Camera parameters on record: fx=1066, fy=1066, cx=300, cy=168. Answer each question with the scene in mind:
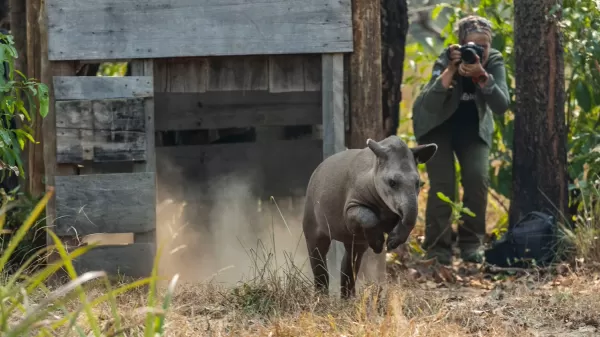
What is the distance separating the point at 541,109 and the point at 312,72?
92.8 inches

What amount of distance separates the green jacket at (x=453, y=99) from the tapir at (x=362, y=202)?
2.36 meters

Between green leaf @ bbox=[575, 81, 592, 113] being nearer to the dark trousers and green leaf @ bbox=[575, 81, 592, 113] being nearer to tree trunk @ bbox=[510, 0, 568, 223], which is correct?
tree trunk @ bbox=[510, 0, 568, 223]

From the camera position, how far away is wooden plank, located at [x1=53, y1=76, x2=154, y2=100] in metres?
8.36

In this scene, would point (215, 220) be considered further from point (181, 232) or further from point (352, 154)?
point (352, 154)

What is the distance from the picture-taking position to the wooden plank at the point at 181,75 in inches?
343

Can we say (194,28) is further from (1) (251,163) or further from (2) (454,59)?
(2) (454,59)

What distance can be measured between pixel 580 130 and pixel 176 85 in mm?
4481

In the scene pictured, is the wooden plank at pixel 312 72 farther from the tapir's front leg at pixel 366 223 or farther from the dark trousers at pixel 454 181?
the tapir's front leg at pixel 366 223

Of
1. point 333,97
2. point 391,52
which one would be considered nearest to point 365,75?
point 333,97

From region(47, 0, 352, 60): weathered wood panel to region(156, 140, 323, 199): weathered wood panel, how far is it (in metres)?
1.43

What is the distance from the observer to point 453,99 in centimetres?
959

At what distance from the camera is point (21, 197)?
9305 mm

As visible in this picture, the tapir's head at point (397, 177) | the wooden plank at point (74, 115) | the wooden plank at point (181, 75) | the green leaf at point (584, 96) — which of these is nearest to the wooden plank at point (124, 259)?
the wooden plank at point (74, 115)

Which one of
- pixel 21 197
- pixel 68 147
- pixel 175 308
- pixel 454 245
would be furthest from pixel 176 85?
pixel 454 245
